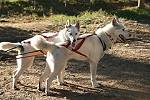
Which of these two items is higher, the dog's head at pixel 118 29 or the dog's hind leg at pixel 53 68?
the dog's head at pixel 118 29

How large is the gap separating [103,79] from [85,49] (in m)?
1.25

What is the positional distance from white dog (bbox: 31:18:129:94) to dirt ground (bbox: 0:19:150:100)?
31cm

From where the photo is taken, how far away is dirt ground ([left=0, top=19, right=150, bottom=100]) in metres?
8.17

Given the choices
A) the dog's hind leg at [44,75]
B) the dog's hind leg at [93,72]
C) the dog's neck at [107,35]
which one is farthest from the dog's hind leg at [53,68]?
the dog's neck at [107,35]

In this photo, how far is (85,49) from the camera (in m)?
8.33

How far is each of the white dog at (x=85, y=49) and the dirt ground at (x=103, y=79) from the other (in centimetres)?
31

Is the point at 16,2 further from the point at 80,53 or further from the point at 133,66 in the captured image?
the point at 80,53

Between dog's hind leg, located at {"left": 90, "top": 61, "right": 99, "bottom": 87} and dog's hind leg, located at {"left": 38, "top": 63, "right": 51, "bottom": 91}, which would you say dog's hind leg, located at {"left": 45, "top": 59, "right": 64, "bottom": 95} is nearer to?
dog's hind leg, located at {"left": 38, "top": 63, "right": 51, "bottom": 91}

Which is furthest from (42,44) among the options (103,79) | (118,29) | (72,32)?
(103,79)

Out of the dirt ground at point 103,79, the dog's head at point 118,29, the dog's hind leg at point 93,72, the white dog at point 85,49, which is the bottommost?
the dirt ground at point 103,79

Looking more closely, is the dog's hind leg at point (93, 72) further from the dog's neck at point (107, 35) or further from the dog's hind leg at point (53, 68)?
the dog's hind leg at point (53, 68)

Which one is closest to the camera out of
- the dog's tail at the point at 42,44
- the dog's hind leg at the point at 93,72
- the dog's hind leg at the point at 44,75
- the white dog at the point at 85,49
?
the dog's tail at the point at 42,44

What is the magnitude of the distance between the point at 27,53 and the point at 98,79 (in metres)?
1.96

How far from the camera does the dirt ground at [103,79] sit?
817cm
